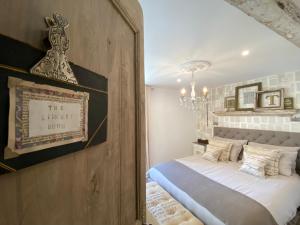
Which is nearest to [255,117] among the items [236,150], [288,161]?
[236,150]

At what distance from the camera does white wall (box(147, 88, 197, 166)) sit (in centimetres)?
410

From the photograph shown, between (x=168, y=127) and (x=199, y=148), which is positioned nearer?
(x=199, y=148)

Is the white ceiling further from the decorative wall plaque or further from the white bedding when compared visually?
the white bedding

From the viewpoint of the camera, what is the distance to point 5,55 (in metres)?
0.26

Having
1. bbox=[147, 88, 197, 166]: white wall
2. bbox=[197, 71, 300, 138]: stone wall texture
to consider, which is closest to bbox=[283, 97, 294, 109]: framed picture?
bbox=[197, 71, 300, 138]: stone wall texture

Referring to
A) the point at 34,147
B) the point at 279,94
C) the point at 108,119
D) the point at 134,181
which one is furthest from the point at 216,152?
the point at 34,147

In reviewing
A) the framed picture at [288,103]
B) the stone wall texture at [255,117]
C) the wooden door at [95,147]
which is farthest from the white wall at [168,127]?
the wooden door at [95,147]

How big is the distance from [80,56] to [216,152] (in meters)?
3.18

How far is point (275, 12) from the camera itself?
1.00m

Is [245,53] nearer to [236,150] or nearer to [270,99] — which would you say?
[270,99]

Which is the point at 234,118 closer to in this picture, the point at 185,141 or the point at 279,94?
the point at 279,94

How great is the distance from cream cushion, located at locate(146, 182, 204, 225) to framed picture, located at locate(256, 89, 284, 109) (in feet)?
8.00

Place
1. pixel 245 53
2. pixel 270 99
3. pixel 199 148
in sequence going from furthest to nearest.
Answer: pixel 199 148
pixel 270 99
pixel 245 53

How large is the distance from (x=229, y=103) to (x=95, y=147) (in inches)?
151
